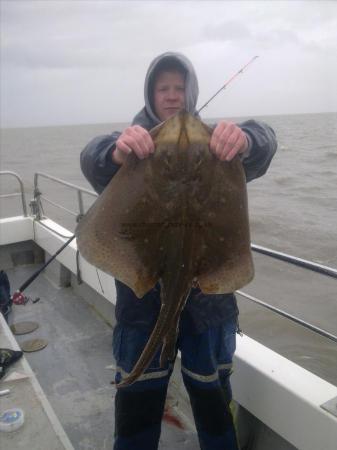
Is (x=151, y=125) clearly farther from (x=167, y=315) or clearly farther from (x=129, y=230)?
(x=167, y=315)

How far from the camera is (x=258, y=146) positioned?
2061 millimetres

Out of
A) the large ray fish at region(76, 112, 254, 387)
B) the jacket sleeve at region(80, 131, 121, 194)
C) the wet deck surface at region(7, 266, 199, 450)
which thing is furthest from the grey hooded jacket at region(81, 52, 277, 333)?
the wet deck surface at region(7, 266, 199, 450)

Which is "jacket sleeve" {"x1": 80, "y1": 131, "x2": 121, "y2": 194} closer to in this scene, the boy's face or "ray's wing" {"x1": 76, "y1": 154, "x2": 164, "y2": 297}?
"ray's wing" {"x1": 76, "y1": 154, "x2": 164, "y2": 297}

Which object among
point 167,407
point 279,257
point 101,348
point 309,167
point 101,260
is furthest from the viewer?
point 309,167

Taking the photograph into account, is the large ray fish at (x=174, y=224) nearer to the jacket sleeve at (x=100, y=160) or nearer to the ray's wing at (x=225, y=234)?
the ray's wing at (x=225, y=234)

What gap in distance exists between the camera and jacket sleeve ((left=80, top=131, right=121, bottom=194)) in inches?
81.8

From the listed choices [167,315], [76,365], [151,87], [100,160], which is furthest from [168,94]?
[76,365]

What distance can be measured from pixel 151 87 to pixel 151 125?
24cm

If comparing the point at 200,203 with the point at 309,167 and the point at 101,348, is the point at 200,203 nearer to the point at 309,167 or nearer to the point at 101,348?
the point at 101,348

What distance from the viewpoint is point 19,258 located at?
6832 millimetres

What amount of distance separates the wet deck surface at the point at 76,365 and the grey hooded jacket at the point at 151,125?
5.03ft

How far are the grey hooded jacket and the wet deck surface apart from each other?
1.53 metres

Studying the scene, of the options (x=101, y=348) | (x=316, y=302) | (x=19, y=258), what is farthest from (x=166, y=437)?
(x=316, y=302)

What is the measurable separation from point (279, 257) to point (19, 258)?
5108mm
